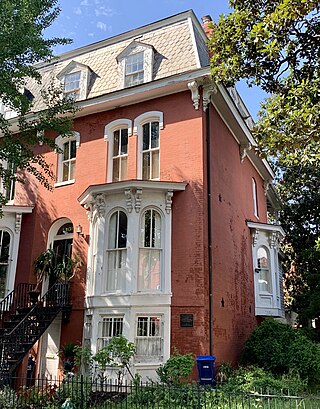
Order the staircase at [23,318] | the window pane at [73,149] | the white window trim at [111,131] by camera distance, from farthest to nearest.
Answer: the window pane at [73,149] < the white window trim at [111,131] < the staircase at [23,318]

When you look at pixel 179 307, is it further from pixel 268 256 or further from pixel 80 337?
pixel 268 256

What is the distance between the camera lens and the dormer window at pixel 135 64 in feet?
48.3

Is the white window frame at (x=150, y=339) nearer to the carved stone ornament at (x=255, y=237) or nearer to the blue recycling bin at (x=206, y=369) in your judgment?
the blue recycling bin at (x=206, y=369)

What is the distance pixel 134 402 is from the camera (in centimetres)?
876

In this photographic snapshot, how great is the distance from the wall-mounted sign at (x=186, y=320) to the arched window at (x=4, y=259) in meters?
6.76

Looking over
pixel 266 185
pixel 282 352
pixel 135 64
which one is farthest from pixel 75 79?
pixel 282 352

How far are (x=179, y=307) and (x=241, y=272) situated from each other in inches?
174

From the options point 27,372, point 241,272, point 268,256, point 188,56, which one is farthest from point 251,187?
point 27,372

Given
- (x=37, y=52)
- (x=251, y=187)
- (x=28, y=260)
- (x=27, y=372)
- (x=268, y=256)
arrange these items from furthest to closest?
(x=251, y=187)
(x=268, y=256)
(x=28, y=260)
(x=27, y=372)
(x=37, y=52)

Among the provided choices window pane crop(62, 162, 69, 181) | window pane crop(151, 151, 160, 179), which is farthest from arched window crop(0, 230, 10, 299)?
window pane crop(151, 151, 160, 179)

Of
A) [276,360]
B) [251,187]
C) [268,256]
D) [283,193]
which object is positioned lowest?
[276,360]

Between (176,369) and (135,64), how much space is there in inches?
411

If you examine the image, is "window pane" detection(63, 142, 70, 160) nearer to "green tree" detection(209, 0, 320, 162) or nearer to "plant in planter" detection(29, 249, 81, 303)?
"plant in planter" detection(29, 249, 81, 303)

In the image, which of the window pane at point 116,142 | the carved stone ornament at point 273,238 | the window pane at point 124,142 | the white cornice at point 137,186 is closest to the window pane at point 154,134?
the window pane at point 124,142
